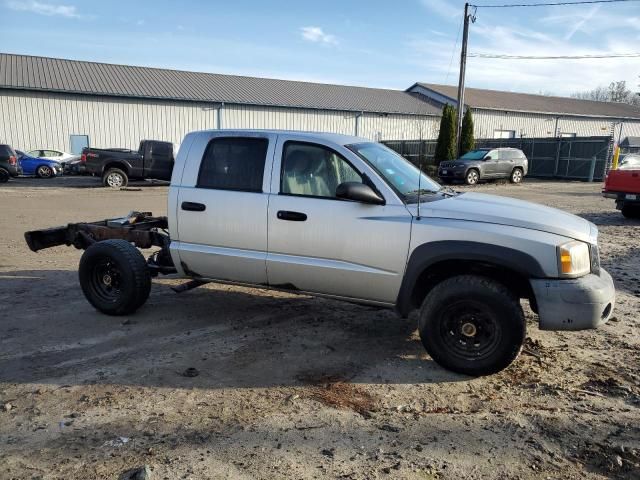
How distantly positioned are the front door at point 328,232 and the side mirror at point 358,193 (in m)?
0.08

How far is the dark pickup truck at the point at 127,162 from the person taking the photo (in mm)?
21109

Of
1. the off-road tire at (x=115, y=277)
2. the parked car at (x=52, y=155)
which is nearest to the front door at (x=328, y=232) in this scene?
the off-road tire at (x=115, y=277)

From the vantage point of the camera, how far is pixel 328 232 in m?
4.50

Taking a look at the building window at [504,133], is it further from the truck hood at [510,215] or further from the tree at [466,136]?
the truck hood at [510,215]

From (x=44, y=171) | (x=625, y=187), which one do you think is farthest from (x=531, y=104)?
(x=44, y=171)

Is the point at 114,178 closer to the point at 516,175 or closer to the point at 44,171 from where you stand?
the point at 44,171

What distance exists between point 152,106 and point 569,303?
112 feet

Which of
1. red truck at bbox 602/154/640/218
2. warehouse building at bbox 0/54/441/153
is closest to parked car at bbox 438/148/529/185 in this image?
warehouse building at bbox 0/54/441/153

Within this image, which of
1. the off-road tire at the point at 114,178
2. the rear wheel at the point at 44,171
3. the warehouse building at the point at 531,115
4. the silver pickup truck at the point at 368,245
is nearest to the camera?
the silver pickup truck at the point at 368,245

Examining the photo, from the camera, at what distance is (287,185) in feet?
15.6

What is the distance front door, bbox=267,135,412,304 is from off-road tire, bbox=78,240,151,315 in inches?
59.6

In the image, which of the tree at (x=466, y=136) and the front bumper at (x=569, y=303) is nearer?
the front bumper at (x=569, y=303)

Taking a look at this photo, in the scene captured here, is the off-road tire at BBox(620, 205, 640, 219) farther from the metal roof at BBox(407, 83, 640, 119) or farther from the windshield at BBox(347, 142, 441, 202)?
the metal roof at BBox(407, 83, 640, 119)

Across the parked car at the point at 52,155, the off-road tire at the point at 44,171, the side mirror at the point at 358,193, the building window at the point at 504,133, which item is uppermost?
the building window at the point at 504,133
